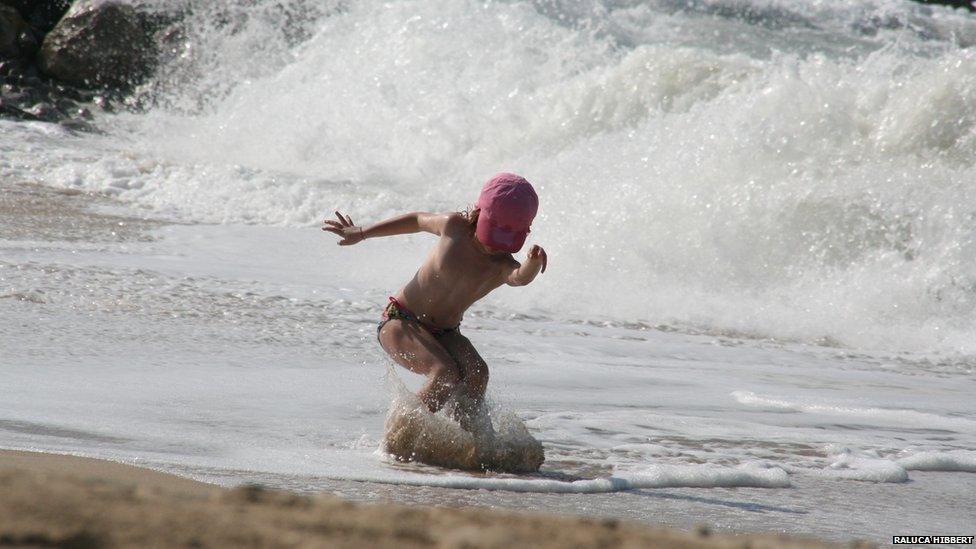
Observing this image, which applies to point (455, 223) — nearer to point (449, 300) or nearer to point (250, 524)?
point (449, 300)

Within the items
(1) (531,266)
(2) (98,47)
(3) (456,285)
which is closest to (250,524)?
(1) (531,266)

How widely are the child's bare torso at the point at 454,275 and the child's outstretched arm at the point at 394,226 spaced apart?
0.23 feet

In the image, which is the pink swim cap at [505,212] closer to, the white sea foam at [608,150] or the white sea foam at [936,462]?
the white sea foam at [936,462]

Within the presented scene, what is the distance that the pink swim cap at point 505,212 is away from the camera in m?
4.09

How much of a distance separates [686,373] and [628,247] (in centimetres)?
317

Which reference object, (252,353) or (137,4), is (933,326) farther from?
(137,4)

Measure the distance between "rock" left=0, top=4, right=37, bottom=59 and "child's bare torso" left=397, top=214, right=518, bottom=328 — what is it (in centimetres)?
1388

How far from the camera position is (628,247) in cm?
923

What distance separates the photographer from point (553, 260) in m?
9.01

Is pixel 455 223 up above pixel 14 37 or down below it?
below

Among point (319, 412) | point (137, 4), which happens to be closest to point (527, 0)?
point (137, 4)

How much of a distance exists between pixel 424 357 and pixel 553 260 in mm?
4888

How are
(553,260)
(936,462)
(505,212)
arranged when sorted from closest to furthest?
(505,212)
(936,462)
(553,260)

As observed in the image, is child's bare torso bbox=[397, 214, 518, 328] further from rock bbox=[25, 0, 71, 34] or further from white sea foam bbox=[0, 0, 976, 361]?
rock bbox=[25, 0, 71, 34]
